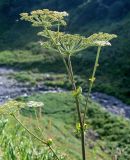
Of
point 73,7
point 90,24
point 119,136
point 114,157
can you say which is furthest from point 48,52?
point 114,157

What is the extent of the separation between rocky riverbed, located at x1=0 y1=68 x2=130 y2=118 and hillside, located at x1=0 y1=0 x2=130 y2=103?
7.30 ft

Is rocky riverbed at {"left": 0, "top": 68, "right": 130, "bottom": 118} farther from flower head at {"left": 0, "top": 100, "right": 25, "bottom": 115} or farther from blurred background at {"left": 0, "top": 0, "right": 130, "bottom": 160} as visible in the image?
flower head at {"left": 0, "top": 100, "right": 25, "bottom": 115}

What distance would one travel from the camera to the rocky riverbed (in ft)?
192

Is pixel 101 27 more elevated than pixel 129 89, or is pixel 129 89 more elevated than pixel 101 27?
pixel 101 27

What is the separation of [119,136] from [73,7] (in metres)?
57.6

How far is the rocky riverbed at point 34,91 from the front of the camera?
2299 inches

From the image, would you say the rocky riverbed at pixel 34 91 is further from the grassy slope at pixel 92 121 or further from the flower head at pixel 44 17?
the flower head at pixel 44 17

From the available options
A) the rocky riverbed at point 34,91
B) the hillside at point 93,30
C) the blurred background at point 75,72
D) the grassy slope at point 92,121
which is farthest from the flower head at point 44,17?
the hillside at point 93,30

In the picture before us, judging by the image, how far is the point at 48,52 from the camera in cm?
8819

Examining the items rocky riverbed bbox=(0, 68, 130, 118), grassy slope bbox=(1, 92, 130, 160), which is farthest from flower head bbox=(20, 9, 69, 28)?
rocky riverbed bbox=(0, 68, 130, 118)

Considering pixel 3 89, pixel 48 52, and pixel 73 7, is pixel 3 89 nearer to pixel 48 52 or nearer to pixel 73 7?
pixel 48 52

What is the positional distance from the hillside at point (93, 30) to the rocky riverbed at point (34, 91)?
2226mm

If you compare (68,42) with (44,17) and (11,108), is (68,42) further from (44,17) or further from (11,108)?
(11,108)

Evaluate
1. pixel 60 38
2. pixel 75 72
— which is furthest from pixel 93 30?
pixel 60 38
